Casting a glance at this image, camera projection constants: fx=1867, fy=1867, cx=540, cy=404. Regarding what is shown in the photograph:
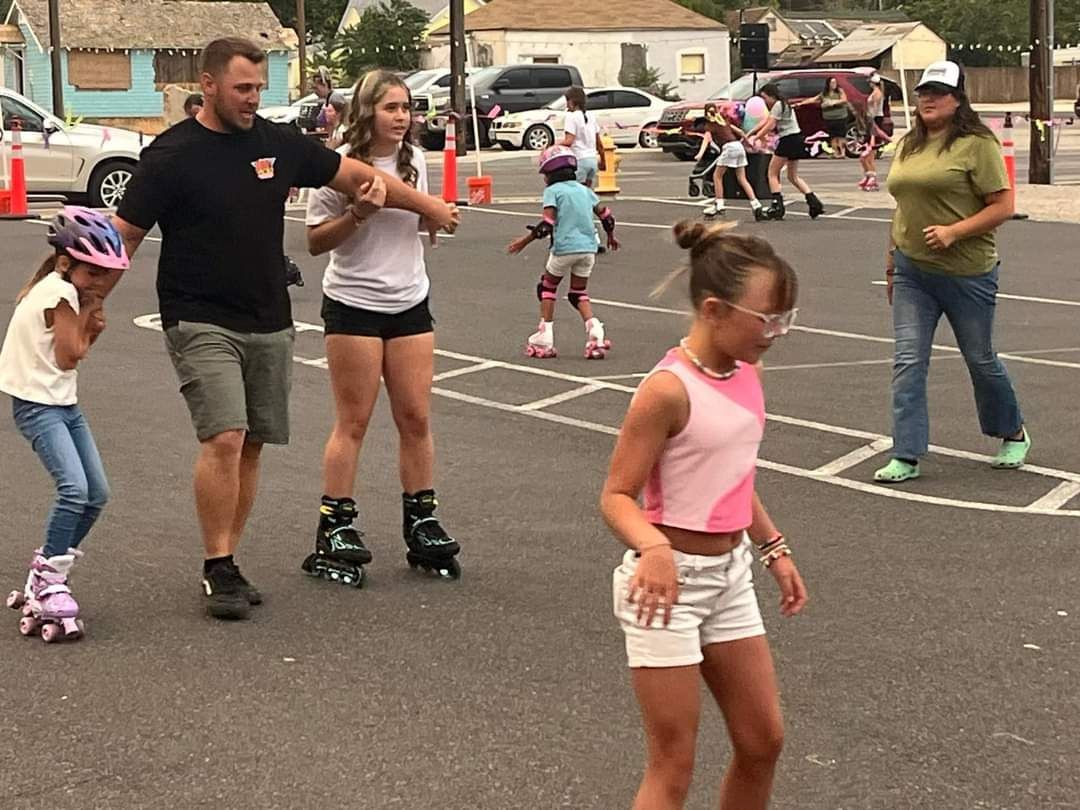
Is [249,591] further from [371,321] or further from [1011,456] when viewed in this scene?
[1011,456]

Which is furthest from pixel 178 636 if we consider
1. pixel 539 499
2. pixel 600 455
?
pixel 600 455

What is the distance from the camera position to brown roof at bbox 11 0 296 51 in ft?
201

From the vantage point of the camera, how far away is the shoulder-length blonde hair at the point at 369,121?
6727 mm

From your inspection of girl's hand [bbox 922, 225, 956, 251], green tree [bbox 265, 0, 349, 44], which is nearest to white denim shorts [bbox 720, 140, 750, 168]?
girl's hand [bbox 922, 225, 956, 251]

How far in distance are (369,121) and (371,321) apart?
72 cm

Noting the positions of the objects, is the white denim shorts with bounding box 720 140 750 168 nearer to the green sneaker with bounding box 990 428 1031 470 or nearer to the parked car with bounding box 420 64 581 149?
the green sneaker with bounding box 990 428 1031 470

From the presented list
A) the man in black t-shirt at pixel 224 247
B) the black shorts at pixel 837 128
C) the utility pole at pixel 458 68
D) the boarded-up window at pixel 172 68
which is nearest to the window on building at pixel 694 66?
the boarded-up window at pixel 172 68

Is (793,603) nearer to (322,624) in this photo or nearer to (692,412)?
(692,412)

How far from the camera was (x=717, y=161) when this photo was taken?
23.8 m

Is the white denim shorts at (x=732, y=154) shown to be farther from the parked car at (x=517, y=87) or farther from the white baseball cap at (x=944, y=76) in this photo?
the parked car at (x=517, y=87)

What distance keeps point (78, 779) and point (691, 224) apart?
220 centimetres

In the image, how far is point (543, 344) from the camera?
497 inches

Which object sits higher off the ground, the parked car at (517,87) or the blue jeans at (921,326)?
the parked car at (517,87)

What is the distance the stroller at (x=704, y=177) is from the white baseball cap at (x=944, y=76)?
1733 cm
